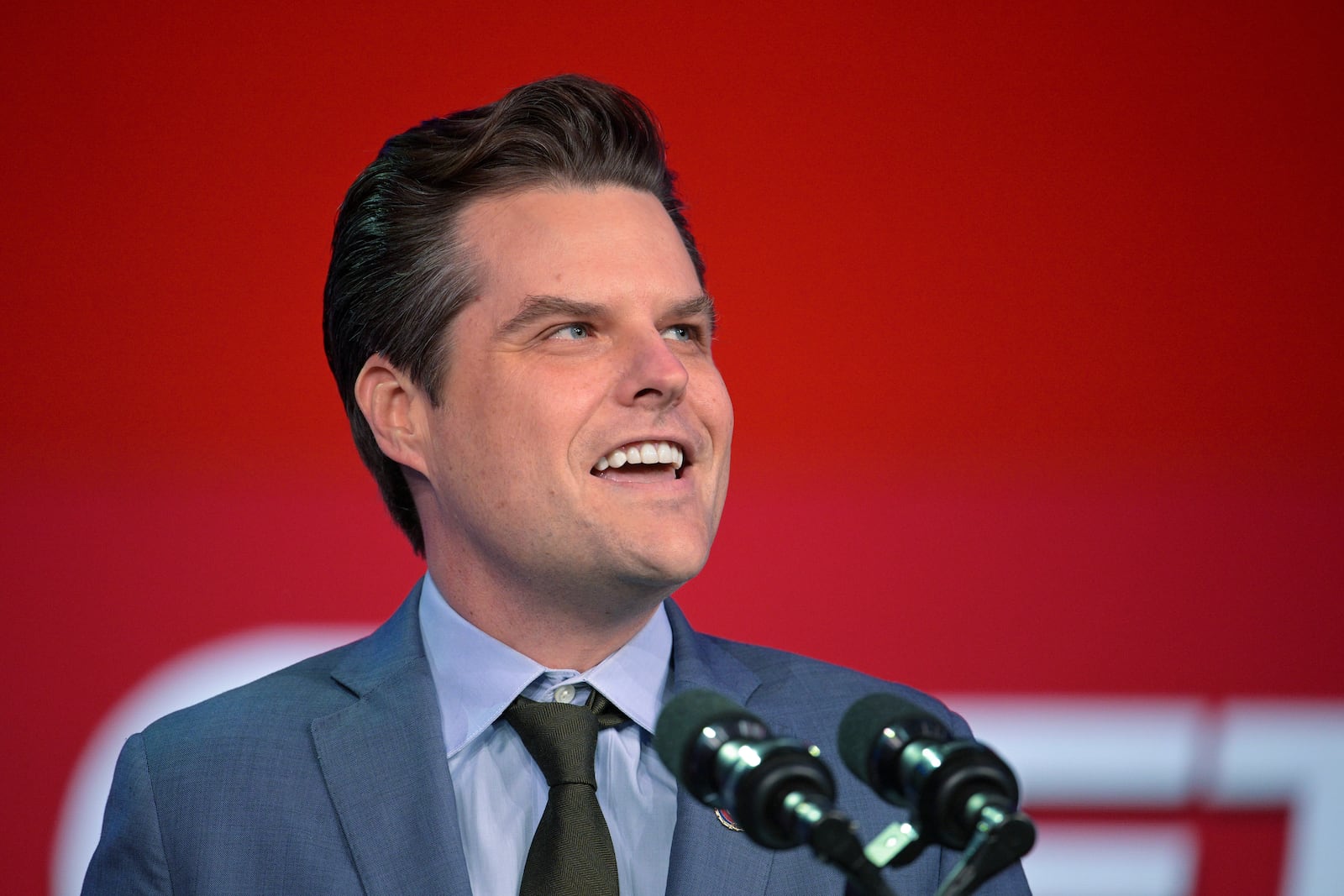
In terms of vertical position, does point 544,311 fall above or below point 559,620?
above

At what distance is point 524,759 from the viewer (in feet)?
5.32

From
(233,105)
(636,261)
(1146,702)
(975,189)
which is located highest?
(975,189)

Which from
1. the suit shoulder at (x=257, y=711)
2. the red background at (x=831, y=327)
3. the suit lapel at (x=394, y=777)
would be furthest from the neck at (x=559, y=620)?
the red background at (x=831, y=327)

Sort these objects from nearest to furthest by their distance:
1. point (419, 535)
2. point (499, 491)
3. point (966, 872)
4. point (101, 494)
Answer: point (966, 872) < point (499, 491) < point (419, 535) < point (101, 494)

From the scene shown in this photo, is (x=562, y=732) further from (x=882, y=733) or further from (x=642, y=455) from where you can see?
(x=882, y=733)

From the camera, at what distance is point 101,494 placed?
2.30 metres

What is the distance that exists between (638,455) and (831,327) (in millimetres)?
1003

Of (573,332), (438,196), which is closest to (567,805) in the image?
(573,332)

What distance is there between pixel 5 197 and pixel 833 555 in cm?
156

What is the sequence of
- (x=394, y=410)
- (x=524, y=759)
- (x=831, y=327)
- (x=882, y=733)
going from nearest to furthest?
1. (x=882, y=733)
2. (x=524, y=759)
3. (x=394, y=410)
4. (x=831, y=327)

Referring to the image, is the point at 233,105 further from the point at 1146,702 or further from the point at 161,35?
the point at 1146,702

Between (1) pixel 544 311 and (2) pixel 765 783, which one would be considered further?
(1) pixel 544 311

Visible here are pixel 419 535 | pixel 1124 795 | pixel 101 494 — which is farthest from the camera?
pixel 1124 795

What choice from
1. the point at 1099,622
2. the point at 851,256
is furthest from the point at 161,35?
the point at 1099,622
